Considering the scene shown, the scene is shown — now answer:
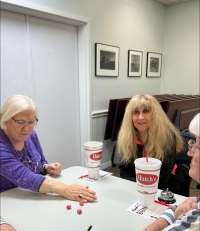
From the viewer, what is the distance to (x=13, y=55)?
7.25 feet

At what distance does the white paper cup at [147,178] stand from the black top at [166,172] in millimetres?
443

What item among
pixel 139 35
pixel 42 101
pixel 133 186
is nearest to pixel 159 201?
pixel 133 186

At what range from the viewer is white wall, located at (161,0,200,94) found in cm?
378

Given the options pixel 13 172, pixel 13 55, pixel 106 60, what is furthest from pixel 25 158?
pixel 106 60

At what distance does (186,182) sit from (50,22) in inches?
84.8

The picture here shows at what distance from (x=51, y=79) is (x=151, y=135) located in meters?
1.56

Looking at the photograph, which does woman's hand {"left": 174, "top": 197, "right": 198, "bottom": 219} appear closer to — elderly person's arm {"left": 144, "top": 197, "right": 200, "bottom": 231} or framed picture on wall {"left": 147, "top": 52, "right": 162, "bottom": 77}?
elderly person's arm {"left": 144, "top": 197, "right": 200, "bottom": 231}

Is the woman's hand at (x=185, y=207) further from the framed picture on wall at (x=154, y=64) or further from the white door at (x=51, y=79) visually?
the framed picture on wall at (x=154, y=64)

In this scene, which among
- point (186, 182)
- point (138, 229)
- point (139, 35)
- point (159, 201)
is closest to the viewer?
point (138, 229)

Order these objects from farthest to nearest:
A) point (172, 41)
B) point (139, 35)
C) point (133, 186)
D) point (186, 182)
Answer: point (172, 41) → point (139, 35) → point (186, 182) → point (133, 186)

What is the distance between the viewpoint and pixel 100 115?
310cm

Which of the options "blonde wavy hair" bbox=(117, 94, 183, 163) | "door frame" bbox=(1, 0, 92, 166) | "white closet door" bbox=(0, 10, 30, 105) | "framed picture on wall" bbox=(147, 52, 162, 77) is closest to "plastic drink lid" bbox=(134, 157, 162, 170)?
"blonde wavy hair" bbox=(117, 94, 183, 163)

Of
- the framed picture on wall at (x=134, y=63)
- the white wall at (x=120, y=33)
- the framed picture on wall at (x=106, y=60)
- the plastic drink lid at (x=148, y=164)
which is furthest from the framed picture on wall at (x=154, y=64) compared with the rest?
the plastic drink lid at (x=148, y=164)

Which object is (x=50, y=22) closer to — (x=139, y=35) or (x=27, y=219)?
(x=139, y=35)
